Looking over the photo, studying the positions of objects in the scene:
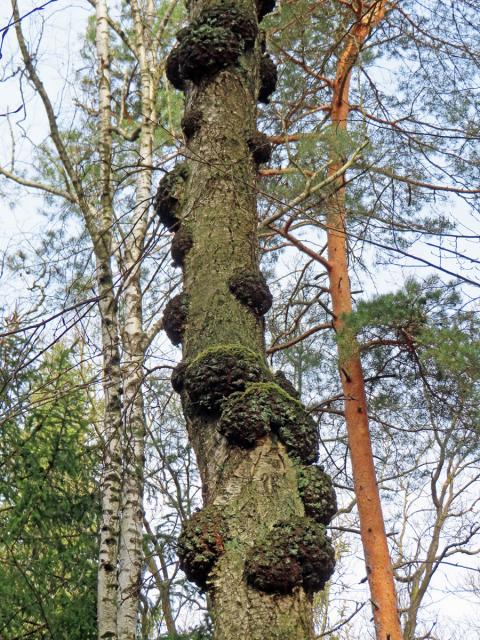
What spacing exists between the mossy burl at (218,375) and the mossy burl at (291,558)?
0.41 meters

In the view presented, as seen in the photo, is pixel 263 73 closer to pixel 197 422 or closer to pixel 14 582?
pixel 197 422

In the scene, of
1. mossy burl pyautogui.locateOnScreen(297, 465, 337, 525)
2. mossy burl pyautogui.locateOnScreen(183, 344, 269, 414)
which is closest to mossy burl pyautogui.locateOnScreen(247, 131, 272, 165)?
mossy burl pyautogui.locateOnScreen(183, 344, 269, 414)

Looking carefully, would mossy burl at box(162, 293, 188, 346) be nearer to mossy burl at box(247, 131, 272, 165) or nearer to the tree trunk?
mossy burl at box(247, 131, 272, 165)

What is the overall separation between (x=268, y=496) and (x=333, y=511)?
0.71 feet

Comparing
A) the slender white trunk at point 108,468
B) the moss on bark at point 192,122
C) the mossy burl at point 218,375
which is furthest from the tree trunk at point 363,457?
the mossy burl at point 218,375

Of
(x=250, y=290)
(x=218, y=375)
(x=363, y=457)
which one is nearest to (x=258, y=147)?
(x=250, y=290)

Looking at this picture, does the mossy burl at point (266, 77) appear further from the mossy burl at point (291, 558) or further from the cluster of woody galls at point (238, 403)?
the mossy burl at point (291, 558)

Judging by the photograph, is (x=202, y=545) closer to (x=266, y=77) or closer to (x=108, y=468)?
(x=266, y=77)

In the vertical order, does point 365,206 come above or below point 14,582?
above

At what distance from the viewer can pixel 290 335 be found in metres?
8.12

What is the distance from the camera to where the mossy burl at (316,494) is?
78.8 inches

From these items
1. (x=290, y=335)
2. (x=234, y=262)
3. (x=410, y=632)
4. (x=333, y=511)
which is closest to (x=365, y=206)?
(x=290, y=335)

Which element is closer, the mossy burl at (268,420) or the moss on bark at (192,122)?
the mossy burl at (268,420)

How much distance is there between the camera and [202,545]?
1.88 meters
